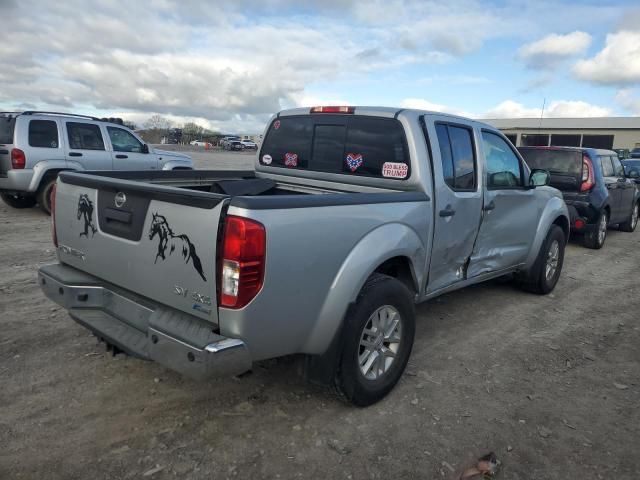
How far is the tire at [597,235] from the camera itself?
866 centimetres

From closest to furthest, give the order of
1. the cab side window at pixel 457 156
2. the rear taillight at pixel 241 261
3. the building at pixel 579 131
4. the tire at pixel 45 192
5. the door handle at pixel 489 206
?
the rear taillight at pixel 241 261
the cab side window at pixel 457 156
the door handle at pixel 489 206
the tire at pixel 45 192
the building at pixel 579 131

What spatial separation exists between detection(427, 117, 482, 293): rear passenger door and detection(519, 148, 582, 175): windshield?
5.24m

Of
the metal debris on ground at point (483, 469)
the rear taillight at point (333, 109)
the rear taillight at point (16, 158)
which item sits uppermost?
the rear taillight at point (333, 109)

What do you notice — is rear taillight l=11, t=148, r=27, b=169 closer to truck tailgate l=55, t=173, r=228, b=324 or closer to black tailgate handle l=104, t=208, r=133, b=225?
truck tailgate l=55, t=173, r=228, b=324

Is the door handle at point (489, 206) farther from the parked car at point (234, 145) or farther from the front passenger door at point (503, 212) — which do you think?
the parked car at point (234, 145)

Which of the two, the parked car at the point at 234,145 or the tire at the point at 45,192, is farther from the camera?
the parked car at the point at 234,145

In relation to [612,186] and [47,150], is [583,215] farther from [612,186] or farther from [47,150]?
[47,150]

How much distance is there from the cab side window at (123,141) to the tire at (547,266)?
329 inches

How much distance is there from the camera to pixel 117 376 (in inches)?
135

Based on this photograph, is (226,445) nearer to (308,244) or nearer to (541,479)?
(308,244)

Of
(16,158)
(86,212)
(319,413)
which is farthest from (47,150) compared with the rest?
(319,413)

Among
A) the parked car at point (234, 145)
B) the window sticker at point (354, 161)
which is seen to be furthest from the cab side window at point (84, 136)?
the parked car at point (234, 145)

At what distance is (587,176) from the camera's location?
8.52 m

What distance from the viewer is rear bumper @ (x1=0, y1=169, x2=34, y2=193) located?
8.89 meters
